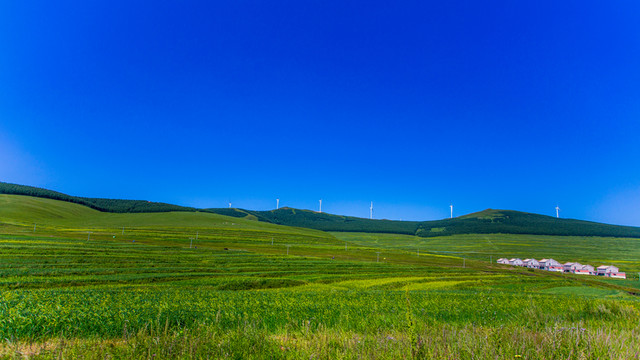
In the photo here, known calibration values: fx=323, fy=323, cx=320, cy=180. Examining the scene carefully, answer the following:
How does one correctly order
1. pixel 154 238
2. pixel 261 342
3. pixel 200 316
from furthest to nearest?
pixel 154 238
pixel 200 316
pixel 261 342

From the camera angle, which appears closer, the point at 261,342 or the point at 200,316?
the point at 261,342

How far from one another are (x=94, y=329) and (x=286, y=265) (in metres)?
55.1

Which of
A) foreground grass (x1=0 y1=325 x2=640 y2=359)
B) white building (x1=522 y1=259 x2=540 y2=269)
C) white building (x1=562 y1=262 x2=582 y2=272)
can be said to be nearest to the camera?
foreground grass (x1=0 y1=325 x2=640 y2=359)

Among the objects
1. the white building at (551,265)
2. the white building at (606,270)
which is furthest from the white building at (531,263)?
the white building at (606,270)

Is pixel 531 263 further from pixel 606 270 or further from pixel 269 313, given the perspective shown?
pixel 269 313

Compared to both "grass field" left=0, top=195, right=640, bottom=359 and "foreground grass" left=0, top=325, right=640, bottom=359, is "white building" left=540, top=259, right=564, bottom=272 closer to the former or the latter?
"grass field" left=0, top=195, right=640, bottom=359

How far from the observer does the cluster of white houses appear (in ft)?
373

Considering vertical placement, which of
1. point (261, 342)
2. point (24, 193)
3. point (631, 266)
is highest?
point (24, 193)

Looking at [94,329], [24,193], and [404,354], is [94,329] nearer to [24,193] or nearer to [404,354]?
[404,354]

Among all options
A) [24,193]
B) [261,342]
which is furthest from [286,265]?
[24,193]

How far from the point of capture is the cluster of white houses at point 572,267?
11381 cm

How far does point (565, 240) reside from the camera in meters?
200

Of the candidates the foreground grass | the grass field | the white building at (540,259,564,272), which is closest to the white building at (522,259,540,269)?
the white building at (540,259,564,272)

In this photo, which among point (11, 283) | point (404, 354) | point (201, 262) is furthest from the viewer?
point (201, 262)
